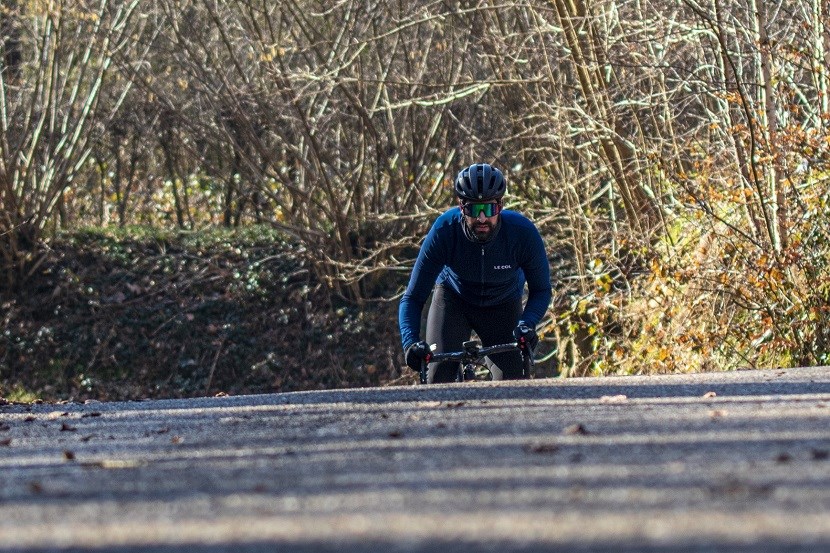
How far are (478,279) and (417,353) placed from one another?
3.13ft

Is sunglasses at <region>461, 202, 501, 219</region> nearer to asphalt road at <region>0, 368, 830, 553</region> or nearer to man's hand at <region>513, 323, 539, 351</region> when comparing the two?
man's hand at <region>513, 323, 539, 351</region>

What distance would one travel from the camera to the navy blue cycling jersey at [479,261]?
9734mm

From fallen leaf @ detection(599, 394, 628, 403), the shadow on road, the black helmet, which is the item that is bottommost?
fallen leaf @ detection(599, 394, 628, 403)

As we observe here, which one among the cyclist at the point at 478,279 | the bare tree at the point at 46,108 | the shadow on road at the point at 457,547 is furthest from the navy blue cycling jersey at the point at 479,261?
the bare tree at the point at 46,108

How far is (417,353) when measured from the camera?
9219 millimetres

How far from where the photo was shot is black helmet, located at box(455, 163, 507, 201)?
946 centimetres

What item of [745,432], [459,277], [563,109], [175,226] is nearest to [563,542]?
[745,432]

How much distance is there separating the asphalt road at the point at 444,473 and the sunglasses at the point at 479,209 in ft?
4.22

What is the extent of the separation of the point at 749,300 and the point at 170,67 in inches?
503

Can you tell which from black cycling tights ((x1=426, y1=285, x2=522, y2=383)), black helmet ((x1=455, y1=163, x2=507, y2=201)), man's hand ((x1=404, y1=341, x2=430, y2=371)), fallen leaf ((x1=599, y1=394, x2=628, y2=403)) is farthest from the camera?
black cycling tights ((x1=426, y1=285, x2=522, y2=383))

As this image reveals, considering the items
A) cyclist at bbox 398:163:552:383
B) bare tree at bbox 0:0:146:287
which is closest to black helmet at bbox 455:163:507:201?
cyclist at bbox 398:163:552:383

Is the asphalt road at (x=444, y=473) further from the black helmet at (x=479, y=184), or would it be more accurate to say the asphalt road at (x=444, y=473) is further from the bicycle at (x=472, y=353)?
the black helmet at (x=479, y=184)

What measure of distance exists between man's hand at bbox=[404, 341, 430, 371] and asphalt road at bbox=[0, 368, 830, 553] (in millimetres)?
315

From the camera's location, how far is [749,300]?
506 inches
